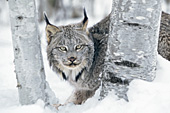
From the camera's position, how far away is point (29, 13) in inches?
102

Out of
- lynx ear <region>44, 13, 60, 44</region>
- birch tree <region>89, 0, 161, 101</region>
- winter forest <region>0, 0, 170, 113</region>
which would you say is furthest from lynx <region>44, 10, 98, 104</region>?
birch tree <region>89, 0, 161, 101</region>

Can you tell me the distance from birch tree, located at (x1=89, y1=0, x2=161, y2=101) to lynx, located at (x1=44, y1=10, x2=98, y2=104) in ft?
2.61

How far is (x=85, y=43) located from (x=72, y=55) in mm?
284

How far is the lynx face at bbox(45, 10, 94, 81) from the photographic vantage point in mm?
3424

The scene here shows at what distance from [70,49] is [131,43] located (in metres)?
1.10

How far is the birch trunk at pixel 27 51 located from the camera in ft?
8.45

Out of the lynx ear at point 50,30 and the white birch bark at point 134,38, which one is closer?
the white birch bark at point 134,38

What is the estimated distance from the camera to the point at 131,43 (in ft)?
8.24

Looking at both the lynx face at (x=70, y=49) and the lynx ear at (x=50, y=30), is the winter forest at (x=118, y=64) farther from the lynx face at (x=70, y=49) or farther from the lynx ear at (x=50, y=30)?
the lynx ear at (x=50, y=30)

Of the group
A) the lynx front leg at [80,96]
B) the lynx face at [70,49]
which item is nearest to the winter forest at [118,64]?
the lynx face at [70,49]

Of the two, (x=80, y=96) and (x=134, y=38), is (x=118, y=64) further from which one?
(x=80, y=96)

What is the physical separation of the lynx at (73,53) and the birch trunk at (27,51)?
61cm

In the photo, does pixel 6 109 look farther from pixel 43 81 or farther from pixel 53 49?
pixel 53 49

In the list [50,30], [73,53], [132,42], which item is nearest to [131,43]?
[132,42]
